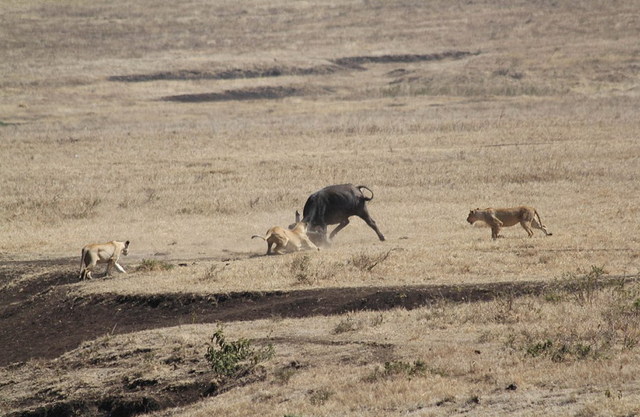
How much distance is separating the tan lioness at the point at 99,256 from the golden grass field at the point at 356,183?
0.42 metres

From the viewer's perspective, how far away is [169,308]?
51.0ft

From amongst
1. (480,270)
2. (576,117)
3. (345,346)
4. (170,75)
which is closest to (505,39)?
(170,75)

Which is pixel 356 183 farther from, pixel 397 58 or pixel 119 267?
pixel 397 58

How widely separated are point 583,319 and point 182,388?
4904 mm

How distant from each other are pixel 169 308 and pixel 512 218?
734cm

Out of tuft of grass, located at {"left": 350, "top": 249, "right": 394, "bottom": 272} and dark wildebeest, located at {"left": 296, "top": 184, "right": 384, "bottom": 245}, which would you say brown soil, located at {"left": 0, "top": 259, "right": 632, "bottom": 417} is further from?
dark wildebeest, located at {"left": 296, "top": 184, "right": 384, "bottom": 245}

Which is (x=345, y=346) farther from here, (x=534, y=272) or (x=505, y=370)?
(x=534, y=272)

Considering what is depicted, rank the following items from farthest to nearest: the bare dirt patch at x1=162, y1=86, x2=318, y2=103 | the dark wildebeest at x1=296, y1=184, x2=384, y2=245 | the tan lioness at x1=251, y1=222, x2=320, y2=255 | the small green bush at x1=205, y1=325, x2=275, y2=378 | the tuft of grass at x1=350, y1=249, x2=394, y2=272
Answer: the bare dirt patch at x1=162, y1=86, x2=318, y2=103 < the dark wildebeest at x1=296, y1=184, x2=384, y2=245 < the tan lioness at x1=251, y1=222, x2=320, y2=255 < the tuft of grass at x1=350, y1=249, x2=394, y2=272 < the small green bush at x1=205, y1=325, x2=275, y2=378

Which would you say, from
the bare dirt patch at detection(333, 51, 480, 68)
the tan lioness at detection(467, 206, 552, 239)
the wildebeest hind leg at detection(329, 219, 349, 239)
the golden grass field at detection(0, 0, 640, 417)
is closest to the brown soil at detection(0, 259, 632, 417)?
the golden grass field at detection(0, 0, 640, 417)

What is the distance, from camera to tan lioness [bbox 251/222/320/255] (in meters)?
18.8

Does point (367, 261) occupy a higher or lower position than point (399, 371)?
lower

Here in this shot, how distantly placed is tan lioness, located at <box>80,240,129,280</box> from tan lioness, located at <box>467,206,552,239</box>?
6.95 m

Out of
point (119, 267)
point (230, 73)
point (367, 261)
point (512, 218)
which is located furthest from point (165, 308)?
point (230, 73)

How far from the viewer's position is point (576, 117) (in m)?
38.8
